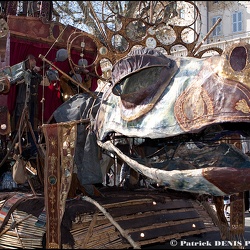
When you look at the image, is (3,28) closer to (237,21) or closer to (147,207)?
(147,207)

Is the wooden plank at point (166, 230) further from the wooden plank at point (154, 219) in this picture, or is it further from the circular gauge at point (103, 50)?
the circular gauge at point (103, 50)

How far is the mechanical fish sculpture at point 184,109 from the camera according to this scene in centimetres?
586

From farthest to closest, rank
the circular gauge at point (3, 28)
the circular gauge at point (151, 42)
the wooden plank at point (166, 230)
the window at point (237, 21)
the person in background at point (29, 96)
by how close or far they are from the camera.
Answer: the window at point (237, 21) < the circular gauge at point (3, 28) < the circular gauge at point (151, 42) < the person in background at point (29, 96) < the wooden plank at point (166, 230)

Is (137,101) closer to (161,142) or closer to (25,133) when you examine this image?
(161,142)

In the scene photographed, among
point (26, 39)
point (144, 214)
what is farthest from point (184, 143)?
point (26, 39)

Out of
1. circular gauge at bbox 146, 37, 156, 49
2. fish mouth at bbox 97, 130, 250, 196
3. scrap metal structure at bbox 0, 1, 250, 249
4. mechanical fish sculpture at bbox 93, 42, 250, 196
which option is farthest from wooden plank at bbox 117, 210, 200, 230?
circular gauge at bbox 146, 37, 156, 49

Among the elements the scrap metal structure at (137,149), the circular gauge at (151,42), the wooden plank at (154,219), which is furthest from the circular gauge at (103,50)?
the wooden plank at (154,219)

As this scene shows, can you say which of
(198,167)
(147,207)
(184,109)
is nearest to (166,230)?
(147,207)

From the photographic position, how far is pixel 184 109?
6.11m

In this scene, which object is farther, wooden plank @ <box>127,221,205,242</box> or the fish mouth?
wooden plank @ <box>127,221,205,242</box>

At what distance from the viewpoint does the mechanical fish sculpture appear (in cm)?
586

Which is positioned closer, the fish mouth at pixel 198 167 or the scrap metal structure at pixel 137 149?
the fish mouth at pixel 198 167

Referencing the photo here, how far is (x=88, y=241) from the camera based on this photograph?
6855mm

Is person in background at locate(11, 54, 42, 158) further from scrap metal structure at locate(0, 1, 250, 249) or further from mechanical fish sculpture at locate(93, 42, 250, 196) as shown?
mechanical fish sculpture at locate(93, 42, 250, 196)
